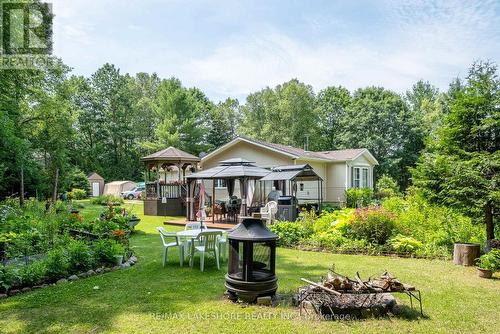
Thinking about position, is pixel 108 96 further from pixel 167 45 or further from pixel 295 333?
pixel 295 333

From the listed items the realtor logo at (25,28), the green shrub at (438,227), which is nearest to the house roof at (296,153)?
the green shrub at (438,227)

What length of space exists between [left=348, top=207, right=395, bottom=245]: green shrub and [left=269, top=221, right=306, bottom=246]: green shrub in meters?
1.40

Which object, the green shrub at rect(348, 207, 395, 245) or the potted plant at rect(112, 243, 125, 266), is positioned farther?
the green shrub at rect(348, 207, 395, 245)

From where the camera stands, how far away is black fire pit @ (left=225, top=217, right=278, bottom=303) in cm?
480

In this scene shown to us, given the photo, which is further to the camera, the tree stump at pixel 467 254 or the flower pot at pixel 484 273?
the tree stump at pixel 467 254

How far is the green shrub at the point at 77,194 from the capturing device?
27466 millimetres

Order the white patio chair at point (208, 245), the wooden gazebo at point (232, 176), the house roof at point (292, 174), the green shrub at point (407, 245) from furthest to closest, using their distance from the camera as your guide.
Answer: the house roof at point (292, 174) → the wooden gazebo at point (232, 176) → the green shrub at point (407, 245) → the white patio chair at point (208, 245)

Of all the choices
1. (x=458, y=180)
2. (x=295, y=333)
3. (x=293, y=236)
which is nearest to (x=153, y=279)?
(x=295, y=333)

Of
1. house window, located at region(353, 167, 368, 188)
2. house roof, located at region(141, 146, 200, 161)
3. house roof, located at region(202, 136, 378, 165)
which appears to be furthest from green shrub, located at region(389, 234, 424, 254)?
house window, located at region(353, 167, 368, 188)

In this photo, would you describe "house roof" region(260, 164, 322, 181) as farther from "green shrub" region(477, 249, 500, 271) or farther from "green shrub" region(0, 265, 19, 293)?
"green shrub" region(0, 265, 19, 293)

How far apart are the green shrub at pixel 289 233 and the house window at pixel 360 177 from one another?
12.7m

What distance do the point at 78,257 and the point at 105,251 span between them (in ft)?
2.05

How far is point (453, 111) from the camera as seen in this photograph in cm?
752

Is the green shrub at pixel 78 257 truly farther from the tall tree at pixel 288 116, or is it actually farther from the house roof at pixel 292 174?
the tall tree at pixel 288 116
